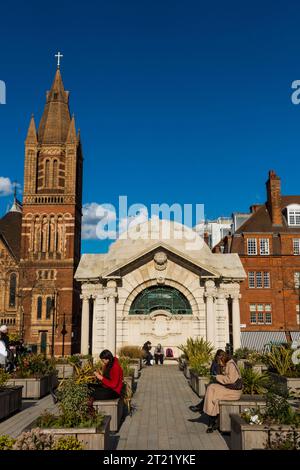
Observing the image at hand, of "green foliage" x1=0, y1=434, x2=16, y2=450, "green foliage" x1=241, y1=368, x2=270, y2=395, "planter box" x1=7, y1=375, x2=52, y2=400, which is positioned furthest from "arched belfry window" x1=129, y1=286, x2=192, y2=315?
"green foliage" x1=0, y1=434, x2=16, y2=450

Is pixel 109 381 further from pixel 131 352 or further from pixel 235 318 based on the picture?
pixel 235 318

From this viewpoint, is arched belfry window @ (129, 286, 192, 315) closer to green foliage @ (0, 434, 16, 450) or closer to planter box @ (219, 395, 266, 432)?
planter box @ (219, 395, 266, 432)

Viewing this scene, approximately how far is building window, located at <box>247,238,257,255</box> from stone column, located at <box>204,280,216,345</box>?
20.7 meters

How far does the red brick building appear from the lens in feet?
173

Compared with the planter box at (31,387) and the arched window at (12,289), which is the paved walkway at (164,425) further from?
the arched window at (12,289)

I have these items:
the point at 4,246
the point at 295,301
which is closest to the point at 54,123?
the point at 4,246

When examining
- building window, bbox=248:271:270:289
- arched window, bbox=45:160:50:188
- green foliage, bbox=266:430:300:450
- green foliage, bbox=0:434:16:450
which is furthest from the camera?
arched window, bbox=45:160:50:188

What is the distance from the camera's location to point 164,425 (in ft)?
43.5

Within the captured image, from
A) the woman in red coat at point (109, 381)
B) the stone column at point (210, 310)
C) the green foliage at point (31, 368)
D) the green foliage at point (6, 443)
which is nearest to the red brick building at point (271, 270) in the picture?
the stone column at point (210, 310)

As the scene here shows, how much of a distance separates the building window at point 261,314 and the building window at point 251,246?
226 inches

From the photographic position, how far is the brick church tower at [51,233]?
64625 millimetres

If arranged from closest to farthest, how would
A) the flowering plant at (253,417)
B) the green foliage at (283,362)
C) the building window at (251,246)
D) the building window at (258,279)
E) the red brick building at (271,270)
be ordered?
the flowering plant at (253,417), the green foliage at (283,362), the red brick building at (271,270), the building window at (258,279), the building window at (251,246)

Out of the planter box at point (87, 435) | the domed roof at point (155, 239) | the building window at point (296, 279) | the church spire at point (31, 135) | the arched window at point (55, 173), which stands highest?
the church spire at point (31, 135)

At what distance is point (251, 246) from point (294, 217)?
615 cm
